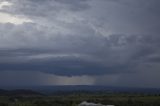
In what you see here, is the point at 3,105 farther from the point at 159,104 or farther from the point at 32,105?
the point at 159,104

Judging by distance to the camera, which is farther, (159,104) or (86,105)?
(159,104)

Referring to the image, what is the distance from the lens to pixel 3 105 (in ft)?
304

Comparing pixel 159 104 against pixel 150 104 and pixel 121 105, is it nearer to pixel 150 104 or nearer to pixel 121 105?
pixel 150 104

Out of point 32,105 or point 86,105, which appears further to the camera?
point 32,105

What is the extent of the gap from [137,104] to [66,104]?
17.9m

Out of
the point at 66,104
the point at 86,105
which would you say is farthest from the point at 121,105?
the point at 86,105

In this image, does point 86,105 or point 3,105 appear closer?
point 86,105

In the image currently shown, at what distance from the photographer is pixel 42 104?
3762 inches

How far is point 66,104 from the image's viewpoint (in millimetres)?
94938

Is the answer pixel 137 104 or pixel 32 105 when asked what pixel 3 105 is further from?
pixel 137 104

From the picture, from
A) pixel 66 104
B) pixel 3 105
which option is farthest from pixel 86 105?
pixel 3 105

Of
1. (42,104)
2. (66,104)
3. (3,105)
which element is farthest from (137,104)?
Answer: (3,105)

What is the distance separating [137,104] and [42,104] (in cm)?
2369

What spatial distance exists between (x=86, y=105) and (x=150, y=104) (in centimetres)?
2665
